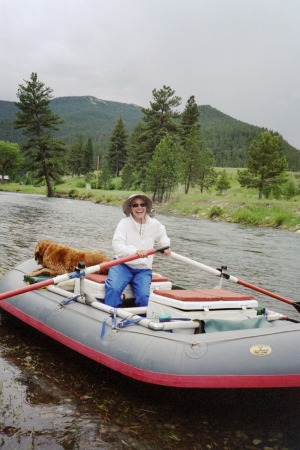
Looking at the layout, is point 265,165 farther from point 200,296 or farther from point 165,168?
point 200,296

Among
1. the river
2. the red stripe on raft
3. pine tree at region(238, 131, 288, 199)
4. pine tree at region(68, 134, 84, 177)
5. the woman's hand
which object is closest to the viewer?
the river

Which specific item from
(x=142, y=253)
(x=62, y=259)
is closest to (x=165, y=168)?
(x=62, y=259)

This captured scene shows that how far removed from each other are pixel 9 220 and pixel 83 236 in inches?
222

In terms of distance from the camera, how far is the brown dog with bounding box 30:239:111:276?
712 centimetres

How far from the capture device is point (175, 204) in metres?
41.7

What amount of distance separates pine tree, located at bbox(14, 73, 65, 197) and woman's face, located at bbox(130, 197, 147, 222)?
4768cm

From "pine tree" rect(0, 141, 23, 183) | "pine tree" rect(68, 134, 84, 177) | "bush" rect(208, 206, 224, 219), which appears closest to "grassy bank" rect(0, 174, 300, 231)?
"bush" rect(208, 206, 224, 219)

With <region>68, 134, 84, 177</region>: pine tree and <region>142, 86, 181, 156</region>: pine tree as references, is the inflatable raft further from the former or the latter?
<region>68, 134, 84, 177</region>: pine tree

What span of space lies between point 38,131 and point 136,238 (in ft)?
168

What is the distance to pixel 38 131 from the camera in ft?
179

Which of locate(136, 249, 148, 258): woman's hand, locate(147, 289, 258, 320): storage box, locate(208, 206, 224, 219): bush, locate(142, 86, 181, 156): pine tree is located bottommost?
locate(208, 206, 224, 219): bush

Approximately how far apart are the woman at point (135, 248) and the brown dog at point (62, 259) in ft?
2.41

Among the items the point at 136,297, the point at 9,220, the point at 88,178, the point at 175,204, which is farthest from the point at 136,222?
the point at 88,178

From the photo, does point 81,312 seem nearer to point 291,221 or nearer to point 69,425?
point 69,425
